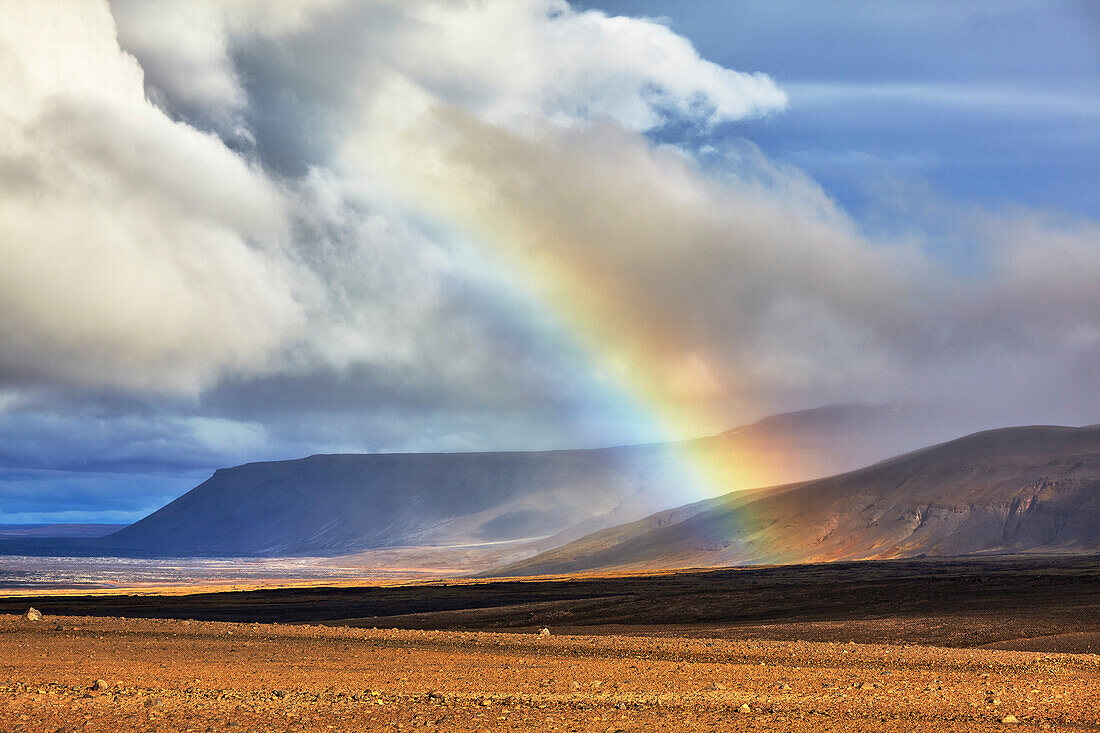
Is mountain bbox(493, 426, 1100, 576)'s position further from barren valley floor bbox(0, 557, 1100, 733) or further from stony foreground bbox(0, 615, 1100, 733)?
stony foreground bbox(0, 615, 1100, 733)

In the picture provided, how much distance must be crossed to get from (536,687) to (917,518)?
156938 mm

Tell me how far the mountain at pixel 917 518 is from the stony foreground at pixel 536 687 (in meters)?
132

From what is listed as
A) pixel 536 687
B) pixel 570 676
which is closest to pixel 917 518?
pixel 570 676

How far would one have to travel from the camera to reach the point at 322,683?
21000 mm

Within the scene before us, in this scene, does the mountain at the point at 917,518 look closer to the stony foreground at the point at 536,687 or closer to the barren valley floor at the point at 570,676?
the barren valley floor at the point at 570,676

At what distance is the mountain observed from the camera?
6024 inches

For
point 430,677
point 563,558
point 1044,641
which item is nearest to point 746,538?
point 563,558

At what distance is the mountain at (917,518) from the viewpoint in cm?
15300

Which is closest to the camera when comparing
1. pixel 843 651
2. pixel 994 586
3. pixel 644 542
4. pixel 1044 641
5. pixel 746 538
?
pixel 843 651

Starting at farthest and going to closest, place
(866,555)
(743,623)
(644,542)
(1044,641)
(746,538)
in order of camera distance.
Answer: (644,542) → (746,538) → (866,555) → (743,623) → (1044,641)

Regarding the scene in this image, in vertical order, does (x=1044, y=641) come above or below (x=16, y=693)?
below

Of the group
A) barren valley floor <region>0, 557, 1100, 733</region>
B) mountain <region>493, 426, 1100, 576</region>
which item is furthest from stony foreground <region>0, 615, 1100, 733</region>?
mountain <region>493, 426, 1100, 576</region>

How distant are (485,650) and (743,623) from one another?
1851cm

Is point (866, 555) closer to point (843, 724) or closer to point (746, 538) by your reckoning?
A: point (746, 538)
